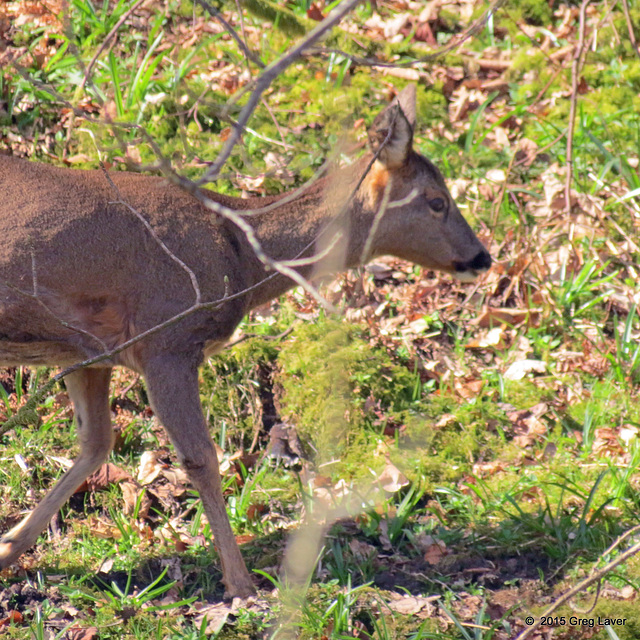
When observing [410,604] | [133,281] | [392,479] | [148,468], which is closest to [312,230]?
[133,281]

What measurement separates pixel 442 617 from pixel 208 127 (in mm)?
4939

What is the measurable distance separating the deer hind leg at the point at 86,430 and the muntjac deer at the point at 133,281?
0.03ft

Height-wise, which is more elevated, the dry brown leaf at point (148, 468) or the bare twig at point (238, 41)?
the bare twig at point (238, 41)

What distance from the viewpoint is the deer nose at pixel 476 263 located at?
5.20 m

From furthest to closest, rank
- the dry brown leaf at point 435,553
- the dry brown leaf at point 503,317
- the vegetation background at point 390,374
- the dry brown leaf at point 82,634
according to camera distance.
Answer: the dry brown leaf at point 503,317
the dry brown leaf at point 435,553
the vegetation background at point 390,374
the dry brown leaf at point 82,634

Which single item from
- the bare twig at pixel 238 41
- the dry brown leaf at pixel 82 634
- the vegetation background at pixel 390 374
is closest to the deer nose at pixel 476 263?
the vegetation background at pixel 390 374

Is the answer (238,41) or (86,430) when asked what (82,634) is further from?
(238,41)

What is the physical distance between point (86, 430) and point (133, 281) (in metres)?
A: 1.00

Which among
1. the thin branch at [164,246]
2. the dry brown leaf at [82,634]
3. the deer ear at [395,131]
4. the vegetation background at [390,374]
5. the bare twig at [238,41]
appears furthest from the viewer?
the deer ear at [395,131]

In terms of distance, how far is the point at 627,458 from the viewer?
16.8 ft

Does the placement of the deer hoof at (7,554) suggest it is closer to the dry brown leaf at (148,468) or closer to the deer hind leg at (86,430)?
the deer hind leg at (86,430)

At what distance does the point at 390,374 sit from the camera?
19.5 ft

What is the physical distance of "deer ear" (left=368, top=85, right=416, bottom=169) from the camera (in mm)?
4715

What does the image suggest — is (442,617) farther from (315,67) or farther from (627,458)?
(315,67)
